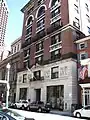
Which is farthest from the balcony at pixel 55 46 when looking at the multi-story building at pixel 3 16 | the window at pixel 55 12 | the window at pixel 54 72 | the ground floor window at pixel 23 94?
the multi-story building at pixel 3 16

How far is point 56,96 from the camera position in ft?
109

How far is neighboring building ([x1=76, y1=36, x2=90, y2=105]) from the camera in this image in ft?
Result: 92.3

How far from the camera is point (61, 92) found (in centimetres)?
3238

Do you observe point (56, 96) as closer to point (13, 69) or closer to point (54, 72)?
point (54, 72)

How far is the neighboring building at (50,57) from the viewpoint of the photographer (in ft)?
101

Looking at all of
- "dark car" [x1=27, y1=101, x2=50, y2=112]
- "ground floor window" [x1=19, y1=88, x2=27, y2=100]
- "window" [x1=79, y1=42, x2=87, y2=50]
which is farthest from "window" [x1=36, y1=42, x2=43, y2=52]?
"dark car" [x1=27, y1=101, x2=50, y2=112]

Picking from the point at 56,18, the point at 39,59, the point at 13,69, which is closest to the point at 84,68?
the point at 39,59

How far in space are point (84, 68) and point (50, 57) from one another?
855 cm

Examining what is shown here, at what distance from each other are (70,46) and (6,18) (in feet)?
449

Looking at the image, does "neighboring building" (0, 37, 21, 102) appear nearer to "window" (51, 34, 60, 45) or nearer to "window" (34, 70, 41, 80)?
"window" (34, 70, 41, 80)

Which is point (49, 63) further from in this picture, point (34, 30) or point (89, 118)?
point (89, 118)

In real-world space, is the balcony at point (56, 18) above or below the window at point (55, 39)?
above

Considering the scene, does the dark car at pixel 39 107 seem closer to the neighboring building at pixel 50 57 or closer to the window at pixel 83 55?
the neighboring building at pixel 50 57

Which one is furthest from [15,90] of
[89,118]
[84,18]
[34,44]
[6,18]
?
[6,18]
